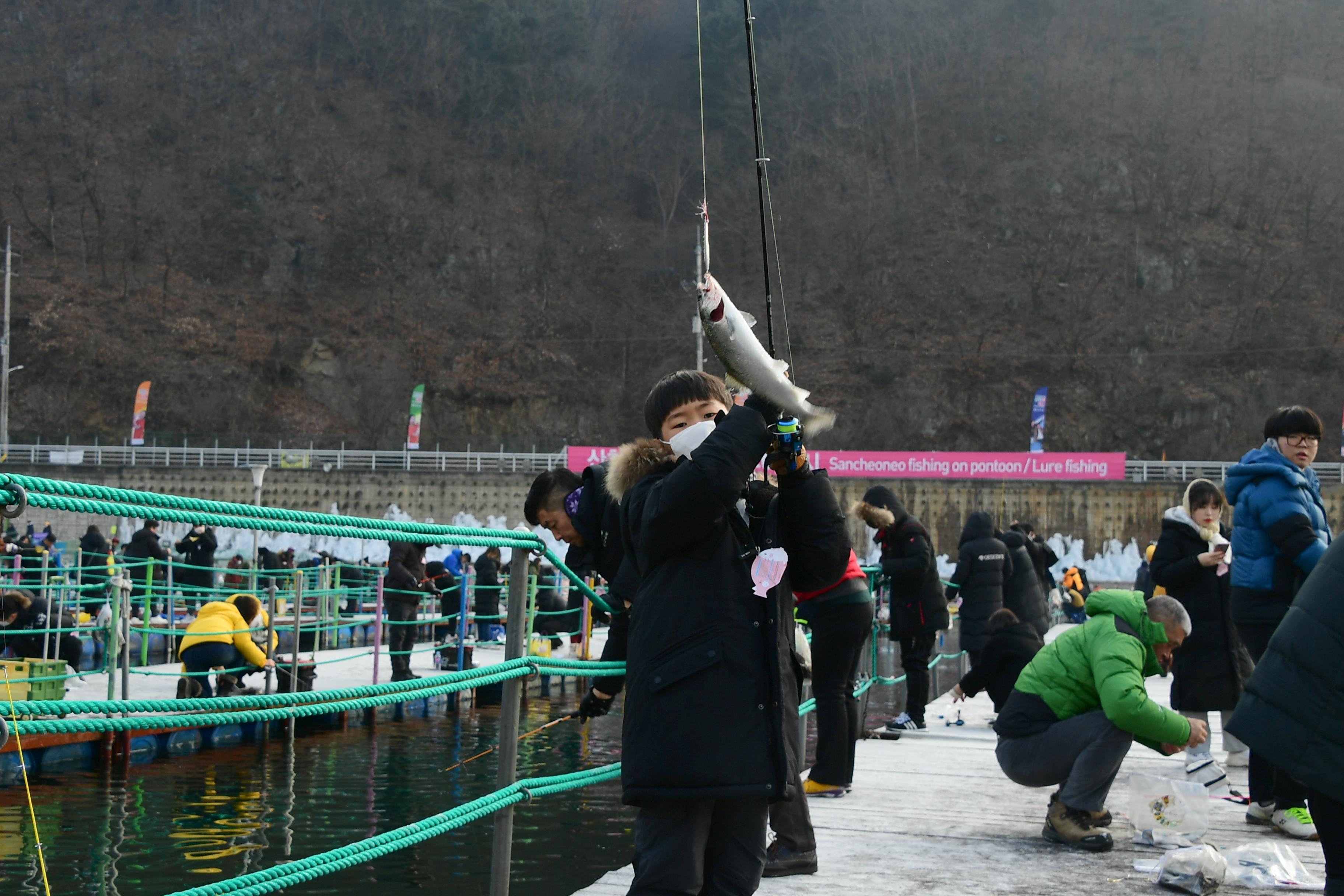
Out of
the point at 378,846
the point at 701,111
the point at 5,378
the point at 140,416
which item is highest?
the point at 5,378

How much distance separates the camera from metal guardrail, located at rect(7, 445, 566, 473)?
41.0 metres

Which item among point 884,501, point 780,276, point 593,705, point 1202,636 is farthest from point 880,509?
point 593,705

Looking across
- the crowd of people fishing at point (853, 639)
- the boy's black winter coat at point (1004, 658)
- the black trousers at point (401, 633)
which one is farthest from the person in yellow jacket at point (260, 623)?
the boy's black winter coat at point (1004, 658)

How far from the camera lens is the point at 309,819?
7.32m

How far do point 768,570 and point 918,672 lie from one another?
542 centimetres

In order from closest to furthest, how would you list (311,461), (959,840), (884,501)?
(959,840) → (884,501) → (311,461)

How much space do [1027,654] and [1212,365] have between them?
4737 cm

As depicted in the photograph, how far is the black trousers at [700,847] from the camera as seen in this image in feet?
8.24

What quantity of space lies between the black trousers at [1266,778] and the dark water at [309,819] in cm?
302

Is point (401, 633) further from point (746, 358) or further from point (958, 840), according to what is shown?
point (746, 358)

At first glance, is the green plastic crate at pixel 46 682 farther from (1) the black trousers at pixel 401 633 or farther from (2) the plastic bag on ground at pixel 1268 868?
(2) the plastic bag on ground at pixel 1268 868

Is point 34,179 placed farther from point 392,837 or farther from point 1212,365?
point 392,837

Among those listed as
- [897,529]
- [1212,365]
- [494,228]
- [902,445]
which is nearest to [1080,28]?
[1212,365]

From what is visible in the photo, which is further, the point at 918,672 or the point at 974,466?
the point at 974,466
